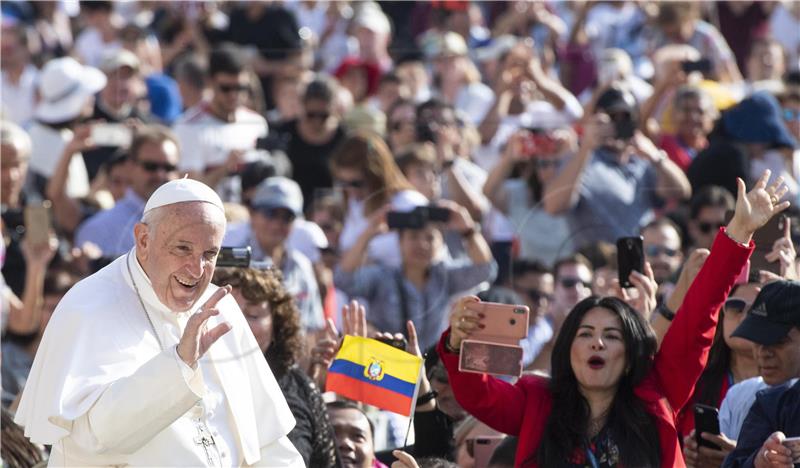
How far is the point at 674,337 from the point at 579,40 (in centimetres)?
805

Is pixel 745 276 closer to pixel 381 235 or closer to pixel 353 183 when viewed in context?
pixel 381 235

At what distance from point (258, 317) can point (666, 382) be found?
181 centimetres

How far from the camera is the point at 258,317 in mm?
7637

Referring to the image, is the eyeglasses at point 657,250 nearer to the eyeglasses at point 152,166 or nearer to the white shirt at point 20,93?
the eyeglasses at point 152,166

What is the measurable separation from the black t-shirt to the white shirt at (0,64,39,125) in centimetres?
275

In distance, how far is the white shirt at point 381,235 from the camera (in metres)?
10.1

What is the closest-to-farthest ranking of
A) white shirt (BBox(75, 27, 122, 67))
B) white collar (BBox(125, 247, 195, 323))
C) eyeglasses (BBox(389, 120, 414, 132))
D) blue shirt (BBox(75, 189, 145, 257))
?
1. white collar (BBox(125, 247, 195, 323))
2. blue shirt (BBox(75, 189, 145, 257))
3. eyeglasses (BBox(389, 120, 414, 132))
4. white shirt (BBox(75, 27, 122, 67))

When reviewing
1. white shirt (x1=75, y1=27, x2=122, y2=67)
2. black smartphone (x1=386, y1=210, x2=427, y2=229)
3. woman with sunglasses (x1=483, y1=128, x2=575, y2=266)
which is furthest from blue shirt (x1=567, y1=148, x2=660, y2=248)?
white shirt (x1=75, y1=27, x2=122, y2=67)

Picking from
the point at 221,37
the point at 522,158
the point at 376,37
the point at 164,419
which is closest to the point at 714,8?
the point at 376,37

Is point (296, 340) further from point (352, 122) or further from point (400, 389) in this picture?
point (352, 122)

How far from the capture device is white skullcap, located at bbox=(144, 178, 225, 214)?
608 cm

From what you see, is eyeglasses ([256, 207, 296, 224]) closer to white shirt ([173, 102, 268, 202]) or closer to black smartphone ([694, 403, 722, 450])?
white shirt ([173, 102, 268, 202])

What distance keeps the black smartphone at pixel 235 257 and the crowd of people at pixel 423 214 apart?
6 cm

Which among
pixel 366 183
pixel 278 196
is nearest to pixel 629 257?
pixel 278 196
